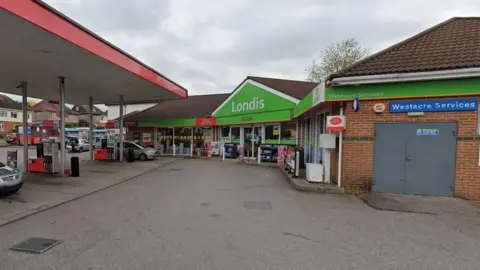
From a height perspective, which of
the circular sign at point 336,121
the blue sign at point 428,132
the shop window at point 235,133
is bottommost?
the shop window at point 235,133

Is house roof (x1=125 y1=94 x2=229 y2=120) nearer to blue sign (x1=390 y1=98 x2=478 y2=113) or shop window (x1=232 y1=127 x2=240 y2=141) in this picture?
shop window (x1=232 y1=127 x2=240 y2=141)

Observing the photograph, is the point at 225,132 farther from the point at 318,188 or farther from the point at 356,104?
the point at 356,104

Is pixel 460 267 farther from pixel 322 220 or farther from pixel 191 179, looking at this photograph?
pixel 191 179

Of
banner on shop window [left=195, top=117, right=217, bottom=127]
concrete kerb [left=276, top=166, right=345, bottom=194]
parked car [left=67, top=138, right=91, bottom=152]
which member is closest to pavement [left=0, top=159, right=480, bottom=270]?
concrete kerb [left=276, top=166, right=345, bottom=194]

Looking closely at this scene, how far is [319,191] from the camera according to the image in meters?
8.50

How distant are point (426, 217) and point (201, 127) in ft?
60.6

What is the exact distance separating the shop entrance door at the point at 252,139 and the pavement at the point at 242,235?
11.2 meters

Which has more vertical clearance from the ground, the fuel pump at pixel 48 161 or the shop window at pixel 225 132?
the shop window at pixel 225 132

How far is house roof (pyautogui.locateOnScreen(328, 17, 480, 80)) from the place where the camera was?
7305 mm

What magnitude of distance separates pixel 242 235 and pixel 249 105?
48.5 ft

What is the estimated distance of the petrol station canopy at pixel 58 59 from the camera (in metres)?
5.82

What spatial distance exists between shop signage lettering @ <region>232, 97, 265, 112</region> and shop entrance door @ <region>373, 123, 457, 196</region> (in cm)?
1057

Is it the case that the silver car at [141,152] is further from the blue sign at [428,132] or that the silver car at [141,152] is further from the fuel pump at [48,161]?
the blue sign at [428,132]

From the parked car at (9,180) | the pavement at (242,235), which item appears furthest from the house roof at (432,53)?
the parked car at (9,180)
